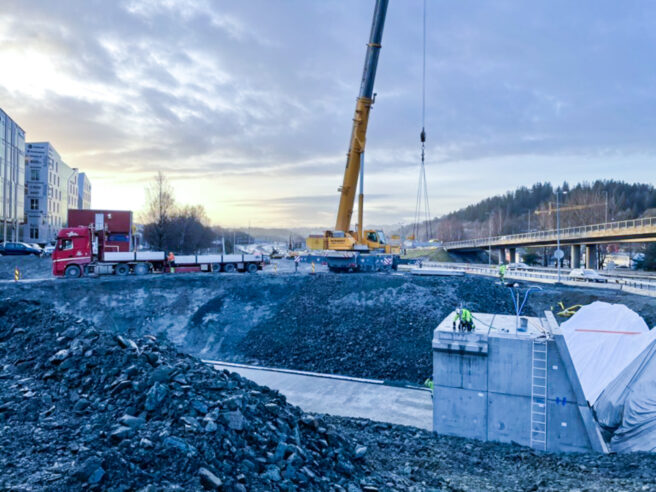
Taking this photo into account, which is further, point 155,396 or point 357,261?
point 357,261

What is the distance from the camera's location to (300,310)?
2317 cm

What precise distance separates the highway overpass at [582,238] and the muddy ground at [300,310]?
18.4m

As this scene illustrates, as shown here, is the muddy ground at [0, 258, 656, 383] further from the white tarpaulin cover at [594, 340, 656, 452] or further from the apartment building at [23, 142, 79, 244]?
the apartment building at [23, 142, 79, 244]

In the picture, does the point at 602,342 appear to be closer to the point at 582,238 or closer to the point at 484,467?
the point at 484,467

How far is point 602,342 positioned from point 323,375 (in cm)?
1008

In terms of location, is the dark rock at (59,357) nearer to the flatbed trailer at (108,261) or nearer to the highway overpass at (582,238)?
the flatbed trailer at (108,261)

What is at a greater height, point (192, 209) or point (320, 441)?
point (192, 209)

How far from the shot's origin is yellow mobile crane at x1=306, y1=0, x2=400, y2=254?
1005 inches

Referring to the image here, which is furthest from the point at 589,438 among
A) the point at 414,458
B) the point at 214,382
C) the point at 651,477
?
the point at 214,382

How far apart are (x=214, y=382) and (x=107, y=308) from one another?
67.6ft

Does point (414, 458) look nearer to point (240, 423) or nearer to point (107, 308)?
point (240, 423)

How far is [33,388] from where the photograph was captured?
650 centimetres

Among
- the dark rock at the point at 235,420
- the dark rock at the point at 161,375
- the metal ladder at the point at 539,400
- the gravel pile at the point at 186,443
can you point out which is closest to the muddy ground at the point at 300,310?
the metal ladder at the point at 539,400

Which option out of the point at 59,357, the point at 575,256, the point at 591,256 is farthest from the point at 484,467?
the point at 575,256
